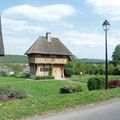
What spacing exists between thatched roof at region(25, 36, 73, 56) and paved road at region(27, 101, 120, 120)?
5525 centimetres

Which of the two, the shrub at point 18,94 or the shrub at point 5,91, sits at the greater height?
the shrub at point 5,91

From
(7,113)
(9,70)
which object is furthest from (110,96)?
(9,70)

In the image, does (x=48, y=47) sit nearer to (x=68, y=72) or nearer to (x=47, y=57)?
(x=47, y=57)

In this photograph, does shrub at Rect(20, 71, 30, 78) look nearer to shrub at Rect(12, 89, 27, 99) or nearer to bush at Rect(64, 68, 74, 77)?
bush at Rect(64, 68, 74, 77)

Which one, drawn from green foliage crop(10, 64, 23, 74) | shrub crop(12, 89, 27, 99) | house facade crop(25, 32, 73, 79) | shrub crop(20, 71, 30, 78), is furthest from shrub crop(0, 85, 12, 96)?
green foliage crop(10, 64, 23, 74)

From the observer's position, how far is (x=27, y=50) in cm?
7394

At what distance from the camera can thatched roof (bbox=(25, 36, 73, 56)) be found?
7131 centimetres

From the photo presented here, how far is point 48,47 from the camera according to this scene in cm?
7294

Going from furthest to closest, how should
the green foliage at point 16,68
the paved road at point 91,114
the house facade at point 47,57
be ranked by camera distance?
the green foliage at point 16,68 → the house facade at point 47,57 → the paved road at point 91,114

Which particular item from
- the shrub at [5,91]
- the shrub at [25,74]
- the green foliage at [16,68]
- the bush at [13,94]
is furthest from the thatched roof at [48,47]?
the bush at [13,94]

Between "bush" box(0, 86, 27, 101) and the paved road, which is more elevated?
"bush" box(0, 86, 27, 101)

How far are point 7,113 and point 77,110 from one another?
325 centimetres

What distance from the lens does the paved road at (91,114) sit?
13189 mm

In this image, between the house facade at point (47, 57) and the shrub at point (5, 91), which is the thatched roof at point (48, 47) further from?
the shrub at point (5, 91)
